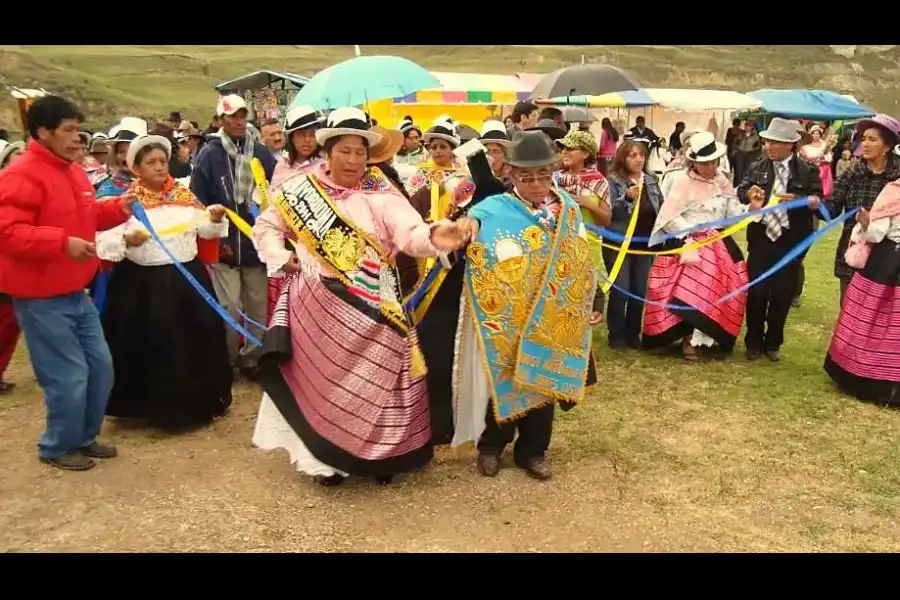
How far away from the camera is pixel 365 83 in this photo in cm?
631

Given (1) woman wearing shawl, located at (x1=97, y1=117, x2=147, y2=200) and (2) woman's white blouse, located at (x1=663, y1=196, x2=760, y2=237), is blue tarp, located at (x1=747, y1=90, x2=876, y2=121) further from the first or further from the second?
(1) woman wearing shawl, located at (x1=97, y1=117, x2=147, y2=200)

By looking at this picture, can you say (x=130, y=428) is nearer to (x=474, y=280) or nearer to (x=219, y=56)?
(x=474, y=280)

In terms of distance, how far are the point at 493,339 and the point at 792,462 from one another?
6.38ft

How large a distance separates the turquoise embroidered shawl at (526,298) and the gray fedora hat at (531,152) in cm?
20

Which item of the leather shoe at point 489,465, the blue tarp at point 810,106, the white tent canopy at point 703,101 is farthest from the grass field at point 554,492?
the white tent canopy at point 703,101

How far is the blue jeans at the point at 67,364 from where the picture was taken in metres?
4.14

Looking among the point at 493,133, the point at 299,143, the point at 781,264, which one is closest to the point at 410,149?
the point at 493,133

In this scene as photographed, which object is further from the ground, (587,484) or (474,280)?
(474,280)

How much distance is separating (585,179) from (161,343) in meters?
3.37

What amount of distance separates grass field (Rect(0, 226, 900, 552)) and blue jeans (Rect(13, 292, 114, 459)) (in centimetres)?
25

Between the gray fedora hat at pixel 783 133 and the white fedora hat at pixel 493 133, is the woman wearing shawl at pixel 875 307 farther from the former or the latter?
the white fedora hat at pixel 493 133

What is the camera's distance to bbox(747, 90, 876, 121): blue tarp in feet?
53.8

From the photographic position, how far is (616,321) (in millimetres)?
6844

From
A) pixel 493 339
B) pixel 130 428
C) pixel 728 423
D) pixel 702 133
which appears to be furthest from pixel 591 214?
pixel 130 428
